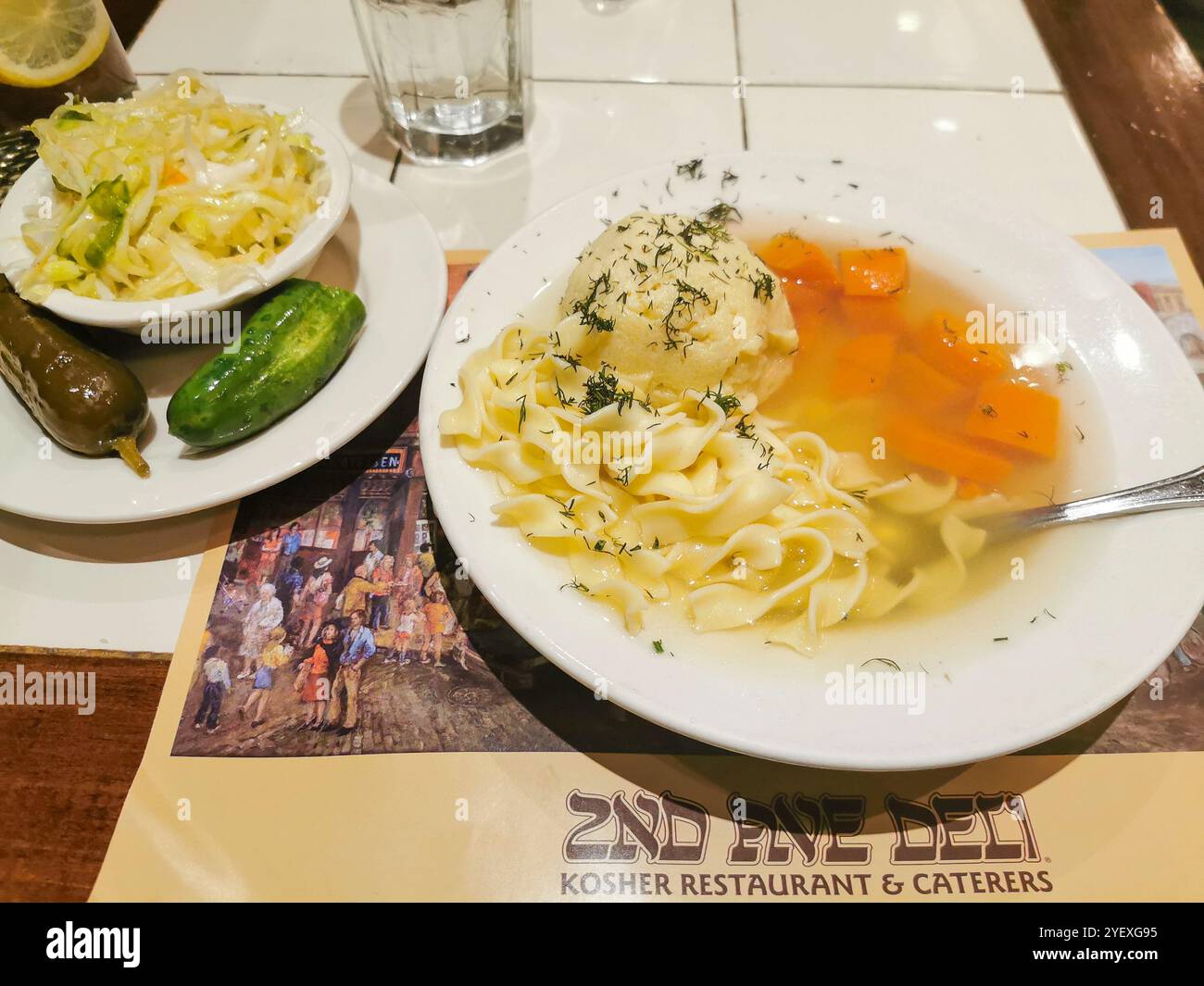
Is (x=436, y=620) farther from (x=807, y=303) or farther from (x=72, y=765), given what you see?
(x=807, y=303)

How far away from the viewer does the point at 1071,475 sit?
2.03m

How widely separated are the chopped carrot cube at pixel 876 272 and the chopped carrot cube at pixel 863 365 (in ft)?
0.54

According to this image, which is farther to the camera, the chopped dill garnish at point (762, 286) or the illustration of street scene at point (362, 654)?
the chopped dill garnish at point (762, 286)

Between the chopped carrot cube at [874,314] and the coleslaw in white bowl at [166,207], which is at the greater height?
the coleslaw in white bowl at [166,207]

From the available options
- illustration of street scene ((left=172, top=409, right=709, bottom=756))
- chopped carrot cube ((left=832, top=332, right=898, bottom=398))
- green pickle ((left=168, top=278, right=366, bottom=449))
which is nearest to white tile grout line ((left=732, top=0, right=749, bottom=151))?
chopped carrot cube ((left=832, top=332, right=898, bottom=398))

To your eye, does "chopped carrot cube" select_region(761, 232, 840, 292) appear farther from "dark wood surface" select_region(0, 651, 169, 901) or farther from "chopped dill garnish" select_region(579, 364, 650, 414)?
"dark wood surface" select_region(0, 651, 169, 901)

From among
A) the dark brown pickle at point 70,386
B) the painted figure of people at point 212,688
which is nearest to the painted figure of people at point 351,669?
the painted figure of people at point 212,688

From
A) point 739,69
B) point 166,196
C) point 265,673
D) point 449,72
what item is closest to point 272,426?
point 265,673

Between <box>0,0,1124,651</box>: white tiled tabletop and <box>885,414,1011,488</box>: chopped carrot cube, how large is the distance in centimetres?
126

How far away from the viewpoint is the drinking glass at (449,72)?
2.79m

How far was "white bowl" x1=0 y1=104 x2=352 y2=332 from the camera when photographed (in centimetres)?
206

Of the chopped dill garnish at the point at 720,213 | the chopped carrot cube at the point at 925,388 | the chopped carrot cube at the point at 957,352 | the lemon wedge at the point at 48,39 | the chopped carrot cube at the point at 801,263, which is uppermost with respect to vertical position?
the lemon wedge at the point at 48,39

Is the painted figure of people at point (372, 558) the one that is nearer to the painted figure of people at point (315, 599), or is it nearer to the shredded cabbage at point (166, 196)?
the painted figure of people at point (315, 599)
